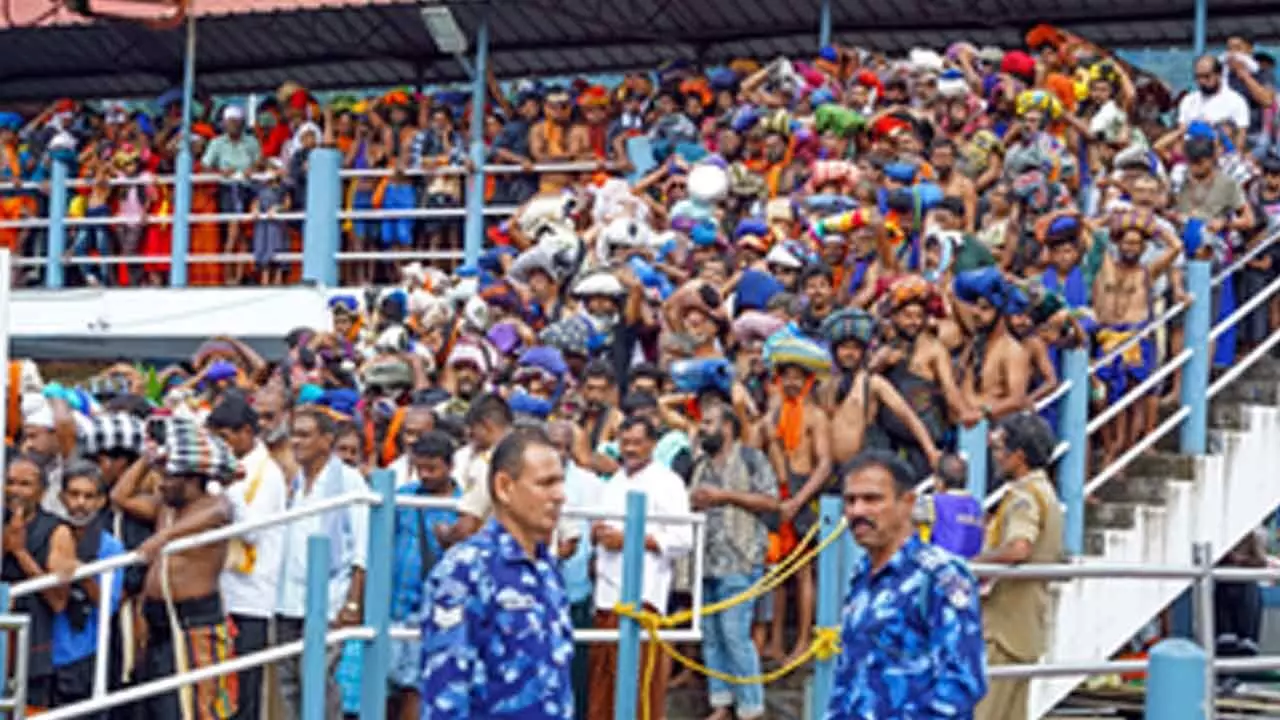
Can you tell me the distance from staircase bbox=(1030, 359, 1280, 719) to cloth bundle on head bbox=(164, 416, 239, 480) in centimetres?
366

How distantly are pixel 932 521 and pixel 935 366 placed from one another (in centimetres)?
187

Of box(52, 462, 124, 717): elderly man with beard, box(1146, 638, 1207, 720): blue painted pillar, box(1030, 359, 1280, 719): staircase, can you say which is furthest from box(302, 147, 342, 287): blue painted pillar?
box(1146, 638, 1207, 720): blue painted pillar

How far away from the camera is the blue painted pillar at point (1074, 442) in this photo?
11.4 meters

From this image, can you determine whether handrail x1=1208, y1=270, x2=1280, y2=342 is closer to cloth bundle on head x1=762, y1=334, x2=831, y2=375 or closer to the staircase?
the staircase

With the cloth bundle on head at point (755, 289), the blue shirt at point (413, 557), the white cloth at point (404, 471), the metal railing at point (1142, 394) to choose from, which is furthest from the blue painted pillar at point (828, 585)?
the cloth bundle on head at point (755, 289)

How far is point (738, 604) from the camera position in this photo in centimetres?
1057

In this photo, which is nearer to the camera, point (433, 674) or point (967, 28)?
point (433, 674)

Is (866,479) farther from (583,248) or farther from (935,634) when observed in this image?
(583,248)

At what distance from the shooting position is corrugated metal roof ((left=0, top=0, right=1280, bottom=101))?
19203 millimetres

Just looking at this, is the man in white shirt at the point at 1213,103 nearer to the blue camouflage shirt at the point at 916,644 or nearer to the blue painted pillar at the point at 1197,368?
the blue painted pillar at the point at 1197,368

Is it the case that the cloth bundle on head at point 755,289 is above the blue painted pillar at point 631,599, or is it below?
above

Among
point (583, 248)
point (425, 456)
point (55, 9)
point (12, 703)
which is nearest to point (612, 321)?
point (583, 248)

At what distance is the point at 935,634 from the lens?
6723mm

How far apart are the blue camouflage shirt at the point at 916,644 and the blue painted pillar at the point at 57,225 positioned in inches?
566
